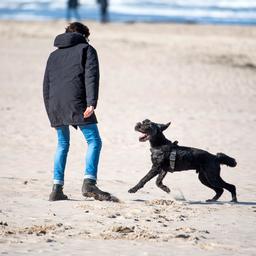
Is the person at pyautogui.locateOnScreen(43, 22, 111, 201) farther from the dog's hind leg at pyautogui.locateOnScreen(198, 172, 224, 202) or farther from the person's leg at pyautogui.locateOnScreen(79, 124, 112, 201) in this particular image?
the dog's hind leg at pyautogui.locateOnScreen(198, 172, 224, 202)

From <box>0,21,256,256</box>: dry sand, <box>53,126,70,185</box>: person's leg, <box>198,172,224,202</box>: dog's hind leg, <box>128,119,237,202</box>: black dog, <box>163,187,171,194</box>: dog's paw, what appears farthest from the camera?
<box>198,172,224,202</box>: dog's hind leg

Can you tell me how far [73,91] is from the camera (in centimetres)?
820

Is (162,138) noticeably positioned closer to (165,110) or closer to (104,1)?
(165,110)

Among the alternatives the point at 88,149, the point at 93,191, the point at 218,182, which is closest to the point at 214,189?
the point at 218,182

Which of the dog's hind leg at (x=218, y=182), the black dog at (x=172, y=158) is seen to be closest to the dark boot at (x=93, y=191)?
the black dog at (x=172, y=158)

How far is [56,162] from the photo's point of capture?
27.7 ft

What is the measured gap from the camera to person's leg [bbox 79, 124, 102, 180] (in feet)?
27.1

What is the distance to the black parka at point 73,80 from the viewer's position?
8.12 meters

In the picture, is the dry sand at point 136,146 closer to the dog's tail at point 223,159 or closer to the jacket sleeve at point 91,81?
the dog's tail at point 223,159

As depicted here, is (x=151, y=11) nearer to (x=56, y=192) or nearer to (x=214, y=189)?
(x=214, y=189)

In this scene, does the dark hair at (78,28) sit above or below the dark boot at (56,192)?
above

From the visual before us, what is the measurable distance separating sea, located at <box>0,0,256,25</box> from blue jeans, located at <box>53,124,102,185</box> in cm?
2843

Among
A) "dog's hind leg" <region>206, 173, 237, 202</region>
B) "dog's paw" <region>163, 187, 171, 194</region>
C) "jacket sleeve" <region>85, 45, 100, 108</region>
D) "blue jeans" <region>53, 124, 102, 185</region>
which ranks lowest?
"dog's paw" <region>163, 187, 171, 194</region>

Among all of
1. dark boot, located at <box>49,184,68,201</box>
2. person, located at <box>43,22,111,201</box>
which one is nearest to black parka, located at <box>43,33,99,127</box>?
person, located at <box>43,22,111,201</box>
